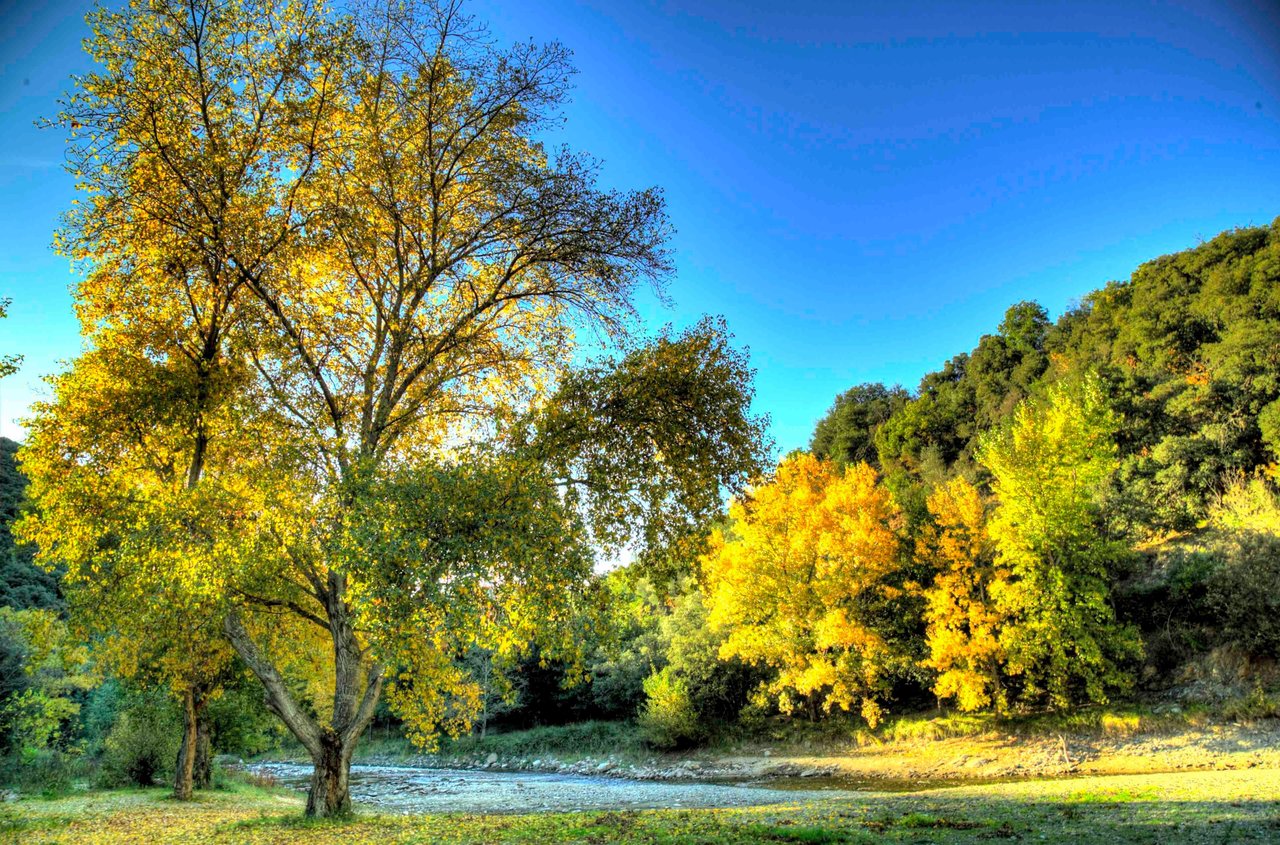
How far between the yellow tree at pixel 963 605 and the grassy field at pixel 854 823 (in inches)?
403

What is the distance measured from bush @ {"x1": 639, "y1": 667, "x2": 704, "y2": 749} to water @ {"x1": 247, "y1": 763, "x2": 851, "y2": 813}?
16.5 feet

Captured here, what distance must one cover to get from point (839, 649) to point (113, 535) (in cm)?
3028

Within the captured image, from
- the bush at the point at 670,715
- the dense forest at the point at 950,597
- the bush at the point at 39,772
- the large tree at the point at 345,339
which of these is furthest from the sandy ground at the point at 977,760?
the bush at the point at 39,772

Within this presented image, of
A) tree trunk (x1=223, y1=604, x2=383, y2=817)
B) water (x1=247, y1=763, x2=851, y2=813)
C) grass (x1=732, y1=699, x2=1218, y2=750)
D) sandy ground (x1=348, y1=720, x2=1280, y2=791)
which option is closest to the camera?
tree trunk (x1=223, y1=604, x2=383, y2=817)

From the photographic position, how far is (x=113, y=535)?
12.3 metres

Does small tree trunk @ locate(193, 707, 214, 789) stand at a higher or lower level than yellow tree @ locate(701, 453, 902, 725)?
lower

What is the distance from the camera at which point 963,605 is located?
29156 millimetres

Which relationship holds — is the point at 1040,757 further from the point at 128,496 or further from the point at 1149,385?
the point at 1149,385

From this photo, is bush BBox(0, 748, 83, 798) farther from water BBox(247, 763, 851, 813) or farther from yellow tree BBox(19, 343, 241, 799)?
yellow tree BBox(19, 343, 241, 799)

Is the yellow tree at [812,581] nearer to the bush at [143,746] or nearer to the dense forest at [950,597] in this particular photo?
the dense forest at [950,597]

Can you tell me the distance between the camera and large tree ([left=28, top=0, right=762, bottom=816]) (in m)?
10.6

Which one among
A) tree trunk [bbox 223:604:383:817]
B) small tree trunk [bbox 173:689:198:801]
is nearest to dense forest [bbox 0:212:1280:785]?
small tree trunk [bbox 173:689:198:801]

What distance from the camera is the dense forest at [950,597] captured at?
23.5m

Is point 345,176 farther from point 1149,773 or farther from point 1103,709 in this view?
point 1103,709
